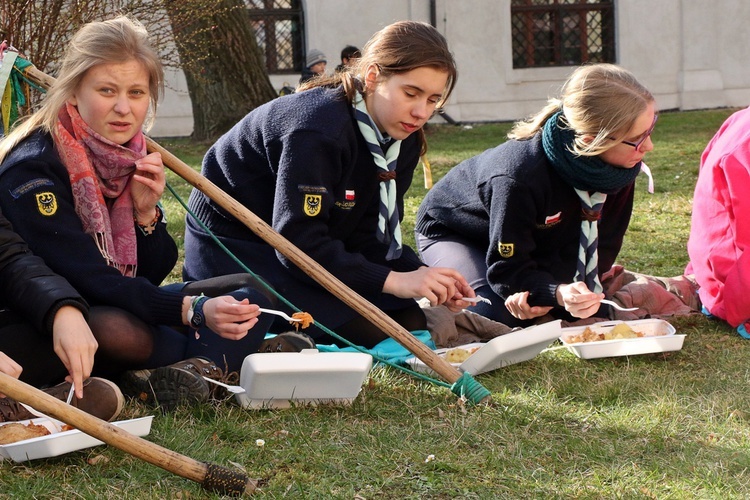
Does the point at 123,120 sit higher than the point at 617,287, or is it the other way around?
the point at 123,120

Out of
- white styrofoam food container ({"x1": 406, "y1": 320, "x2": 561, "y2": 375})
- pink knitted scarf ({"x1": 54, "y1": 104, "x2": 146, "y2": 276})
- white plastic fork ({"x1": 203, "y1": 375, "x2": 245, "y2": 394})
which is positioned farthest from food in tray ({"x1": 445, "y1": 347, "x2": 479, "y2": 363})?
pink knitted scarf ({"x1": 54, "y1": 104, "x2": 146, "y2": 276})

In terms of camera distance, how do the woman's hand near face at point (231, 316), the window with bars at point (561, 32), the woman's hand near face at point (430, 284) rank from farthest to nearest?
1. the window with bars at point (561, 32)
2. the woman's hand near face at point (430, 284)
3. the woman's hand near face at point (231, 316)

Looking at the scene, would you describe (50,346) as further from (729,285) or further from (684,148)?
(684,148)

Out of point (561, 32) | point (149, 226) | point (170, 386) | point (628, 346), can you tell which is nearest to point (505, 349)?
point (628, 346)

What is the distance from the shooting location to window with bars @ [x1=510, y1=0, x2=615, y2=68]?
52.9 ft

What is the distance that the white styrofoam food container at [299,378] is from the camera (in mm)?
2717

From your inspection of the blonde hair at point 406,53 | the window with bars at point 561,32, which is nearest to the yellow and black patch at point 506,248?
the blonde hair at point 406,53

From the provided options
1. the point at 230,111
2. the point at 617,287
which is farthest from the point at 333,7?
the point at 617,287

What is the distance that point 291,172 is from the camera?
3.18 meters

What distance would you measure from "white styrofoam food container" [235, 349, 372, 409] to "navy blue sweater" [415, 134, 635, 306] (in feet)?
3.37

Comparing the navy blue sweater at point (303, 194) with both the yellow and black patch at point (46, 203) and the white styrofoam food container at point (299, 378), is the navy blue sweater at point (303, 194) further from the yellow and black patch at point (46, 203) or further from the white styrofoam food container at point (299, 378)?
the yellow and black patch at point (46, 203)

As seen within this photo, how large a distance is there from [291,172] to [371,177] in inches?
14.6

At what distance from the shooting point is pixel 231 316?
8.92 ft

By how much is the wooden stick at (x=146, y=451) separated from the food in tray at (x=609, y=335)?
167 centimetres
